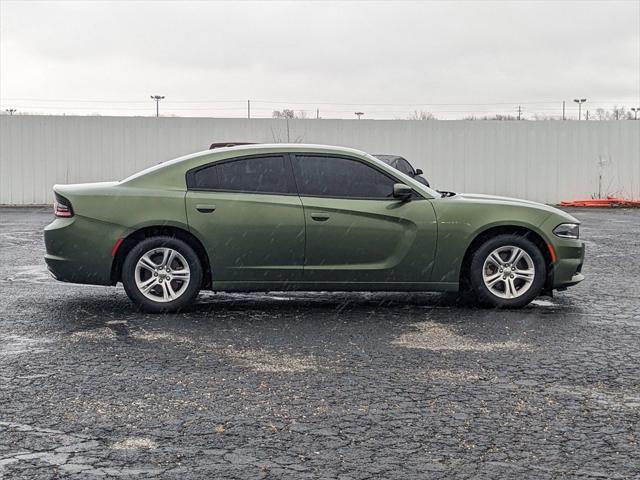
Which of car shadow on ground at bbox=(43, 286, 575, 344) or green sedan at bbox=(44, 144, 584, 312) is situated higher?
green sedan at bbox=(44, 144, 584, 312)

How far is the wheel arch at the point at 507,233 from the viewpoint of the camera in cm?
825

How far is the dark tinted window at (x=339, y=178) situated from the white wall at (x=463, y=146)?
1843 centimetres

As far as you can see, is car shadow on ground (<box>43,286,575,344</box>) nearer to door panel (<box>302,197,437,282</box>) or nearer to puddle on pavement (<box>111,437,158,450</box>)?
door panel (<box>302,197,437,282</box>)

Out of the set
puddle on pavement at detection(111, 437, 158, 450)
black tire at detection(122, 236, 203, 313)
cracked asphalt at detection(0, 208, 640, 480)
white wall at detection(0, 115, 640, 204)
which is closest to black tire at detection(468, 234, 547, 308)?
cracked asphalt at detection(0, 208, 640, 480)

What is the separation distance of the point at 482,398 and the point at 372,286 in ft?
9.90

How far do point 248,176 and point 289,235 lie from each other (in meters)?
0.70

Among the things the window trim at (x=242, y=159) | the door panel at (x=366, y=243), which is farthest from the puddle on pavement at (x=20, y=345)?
the door panel at (x=366, y=243)

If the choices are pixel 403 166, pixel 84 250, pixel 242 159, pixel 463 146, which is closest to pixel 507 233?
pixel 242 159

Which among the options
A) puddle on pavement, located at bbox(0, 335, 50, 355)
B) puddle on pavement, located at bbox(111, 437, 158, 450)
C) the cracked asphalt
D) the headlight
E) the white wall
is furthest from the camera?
the white wall

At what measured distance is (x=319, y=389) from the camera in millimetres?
5340

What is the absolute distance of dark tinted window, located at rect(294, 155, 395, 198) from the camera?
821 cm

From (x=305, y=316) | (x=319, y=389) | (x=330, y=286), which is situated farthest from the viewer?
(x=330, y=286)

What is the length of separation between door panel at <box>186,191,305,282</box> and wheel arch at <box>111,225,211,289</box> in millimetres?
119

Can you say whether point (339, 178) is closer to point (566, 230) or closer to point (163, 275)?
point (163, 275)
